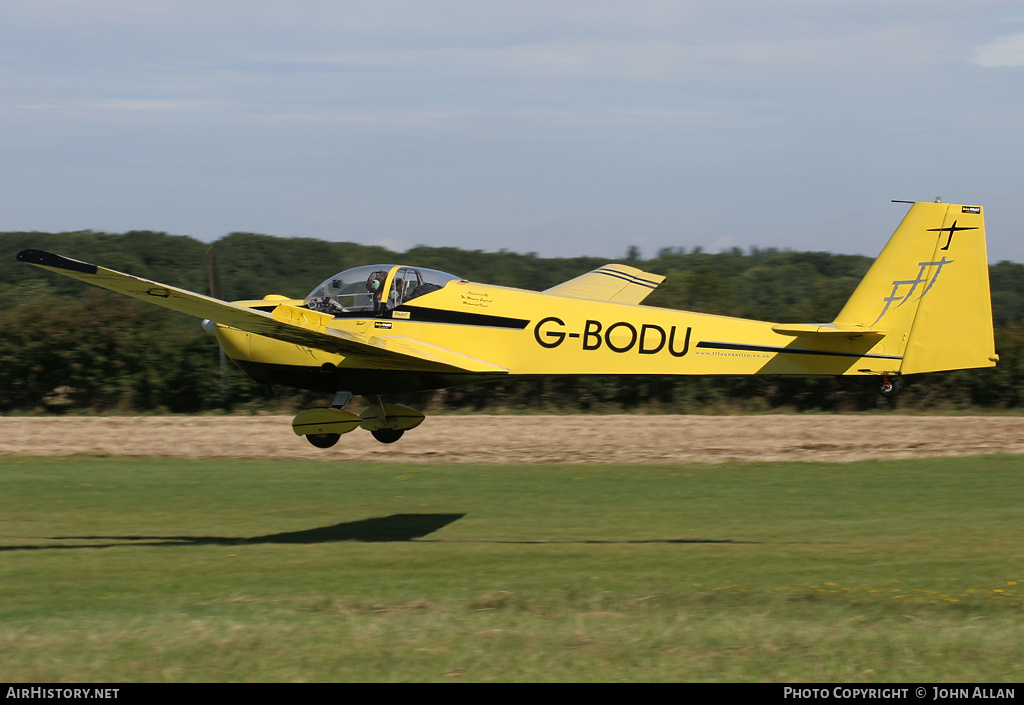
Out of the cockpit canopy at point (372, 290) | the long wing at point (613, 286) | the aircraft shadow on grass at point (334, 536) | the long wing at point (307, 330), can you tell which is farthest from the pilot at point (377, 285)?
the aircraft shadow on grass at point (334, 536)

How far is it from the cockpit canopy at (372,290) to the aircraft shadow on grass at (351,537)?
647 centimetres

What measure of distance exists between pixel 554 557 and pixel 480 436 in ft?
38.4

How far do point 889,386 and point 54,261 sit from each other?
398 inches

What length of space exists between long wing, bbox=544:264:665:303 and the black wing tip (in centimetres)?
725

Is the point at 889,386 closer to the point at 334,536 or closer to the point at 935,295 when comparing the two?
the point at 935,295

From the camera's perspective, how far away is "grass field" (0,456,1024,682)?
405 inches

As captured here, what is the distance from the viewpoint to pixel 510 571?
1519 centimetres

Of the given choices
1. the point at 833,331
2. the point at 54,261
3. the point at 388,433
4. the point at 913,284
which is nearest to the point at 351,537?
the point at 388,433

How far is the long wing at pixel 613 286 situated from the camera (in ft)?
52.8

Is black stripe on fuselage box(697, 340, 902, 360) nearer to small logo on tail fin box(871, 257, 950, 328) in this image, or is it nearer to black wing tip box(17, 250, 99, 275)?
small logo on tail fin box(871, 257, 950, 328)

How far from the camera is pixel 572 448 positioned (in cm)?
2706

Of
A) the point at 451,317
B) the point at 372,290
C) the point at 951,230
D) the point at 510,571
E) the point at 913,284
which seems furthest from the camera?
the point at 510,571

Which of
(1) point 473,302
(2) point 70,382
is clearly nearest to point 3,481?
(2) point 70,382

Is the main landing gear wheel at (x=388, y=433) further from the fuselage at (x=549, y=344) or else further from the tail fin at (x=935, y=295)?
the tail fin at (x=935, y=295)
